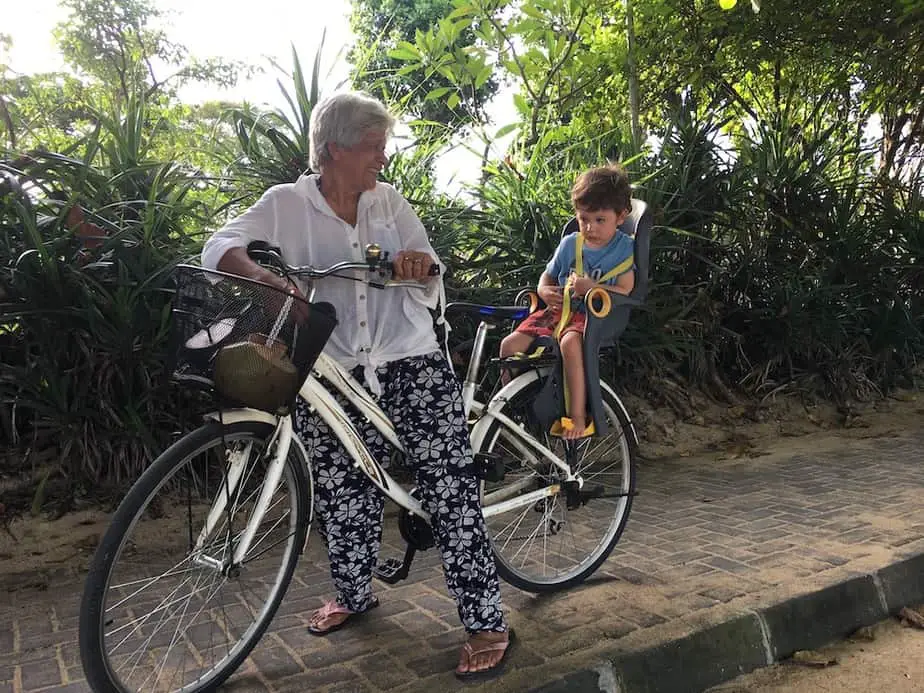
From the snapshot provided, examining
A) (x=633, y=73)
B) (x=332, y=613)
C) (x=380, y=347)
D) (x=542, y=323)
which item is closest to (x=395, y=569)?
(x=332, y=613)

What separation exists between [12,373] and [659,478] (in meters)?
3.89

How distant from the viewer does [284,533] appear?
2457 mm

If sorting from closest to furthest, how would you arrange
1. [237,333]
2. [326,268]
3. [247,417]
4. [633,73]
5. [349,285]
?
[237,333] < [247,417] < [326,268] < [349,285] < [633,73]

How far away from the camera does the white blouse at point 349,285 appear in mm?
2449

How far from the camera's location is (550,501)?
3160 mm

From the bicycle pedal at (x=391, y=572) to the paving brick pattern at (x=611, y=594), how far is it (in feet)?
0.63

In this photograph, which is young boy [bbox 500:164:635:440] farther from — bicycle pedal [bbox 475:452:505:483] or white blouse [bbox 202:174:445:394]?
white blouse [bbox 202:174:445:394]

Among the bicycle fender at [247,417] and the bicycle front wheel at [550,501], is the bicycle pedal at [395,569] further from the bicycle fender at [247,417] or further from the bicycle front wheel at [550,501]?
the bicycle fender at [247,417]

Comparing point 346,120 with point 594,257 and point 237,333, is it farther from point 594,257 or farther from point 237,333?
point 594,257

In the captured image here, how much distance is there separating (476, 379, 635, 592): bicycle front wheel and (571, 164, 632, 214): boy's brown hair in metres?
0.74

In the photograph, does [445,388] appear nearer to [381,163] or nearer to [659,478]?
[381,163]

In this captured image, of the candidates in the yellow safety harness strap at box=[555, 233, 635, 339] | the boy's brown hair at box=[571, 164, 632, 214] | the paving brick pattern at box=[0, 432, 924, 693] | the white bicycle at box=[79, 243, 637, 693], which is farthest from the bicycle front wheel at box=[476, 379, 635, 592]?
the boy's brown hair at box=[571, 164, 632, 214]

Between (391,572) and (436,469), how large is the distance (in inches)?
19.6

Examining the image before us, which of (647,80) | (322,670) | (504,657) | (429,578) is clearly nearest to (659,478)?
(429,578)
